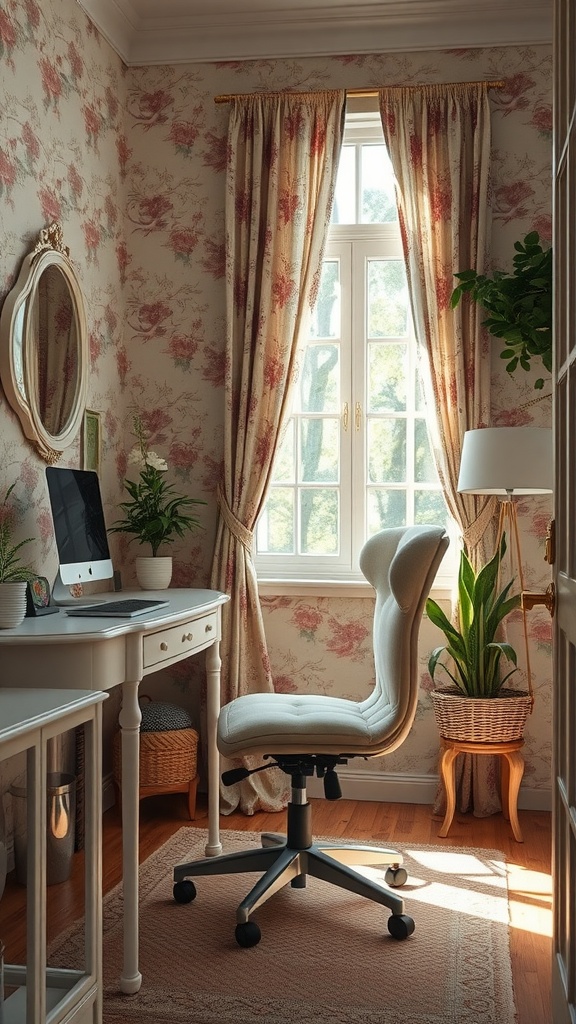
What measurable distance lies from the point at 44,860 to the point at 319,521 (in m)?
2.37

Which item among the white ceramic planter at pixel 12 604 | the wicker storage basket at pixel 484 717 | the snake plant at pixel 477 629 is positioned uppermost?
the white ceramic planter at pixel 12 604

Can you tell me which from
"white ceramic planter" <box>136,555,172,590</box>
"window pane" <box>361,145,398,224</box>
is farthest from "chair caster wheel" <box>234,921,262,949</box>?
"window pane" <box>361,145,398,224</box>

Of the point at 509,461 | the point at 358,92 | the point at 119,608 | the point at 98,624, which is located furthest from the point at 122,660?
the point at 358,92

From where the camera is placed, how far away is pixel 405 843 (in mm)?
3217

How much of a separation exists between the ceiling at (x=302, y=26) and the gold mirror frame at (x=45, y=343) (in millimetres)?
1038

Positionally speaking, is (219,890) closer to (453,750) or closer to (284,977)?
(284,977)

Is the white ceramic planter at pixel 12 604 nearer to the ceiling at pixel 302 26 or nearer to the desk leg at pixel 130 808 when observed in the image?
the desk leg at pixel 130 808

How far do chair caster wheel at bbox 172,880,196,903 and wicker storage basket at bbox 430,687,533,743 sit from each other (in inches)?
41.3

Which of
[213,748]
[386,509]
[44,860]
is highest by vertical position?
[386,509]

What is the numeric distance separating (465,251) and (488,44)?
768 mm

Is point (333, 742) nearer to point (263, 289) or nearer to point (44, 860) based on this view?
point (44, 860)

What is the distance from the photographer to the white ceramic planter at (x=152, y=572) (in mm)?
3303

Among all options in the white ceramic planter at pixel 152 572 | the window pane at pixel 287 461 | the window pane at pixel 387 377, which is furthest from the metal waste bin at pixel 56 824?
the window pane at pixel 387 377

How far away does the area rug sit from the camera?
2137 mm
